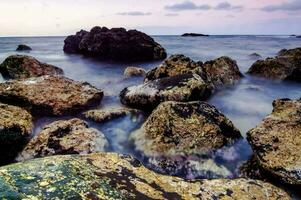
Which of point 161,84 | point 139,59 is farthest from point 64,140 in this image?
point 139,59

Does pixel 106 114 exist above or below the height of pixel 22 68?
below

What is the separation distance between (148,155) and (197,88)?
10.1 ft

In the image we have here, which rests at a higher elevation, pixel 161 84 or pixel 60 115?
pixel 161 84

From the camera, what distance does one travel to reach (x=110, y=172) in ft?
15.2

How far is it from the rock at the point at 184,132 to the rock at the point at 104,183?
1240 mm

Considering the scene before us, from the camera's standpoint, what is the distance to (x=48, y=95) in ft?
28.1

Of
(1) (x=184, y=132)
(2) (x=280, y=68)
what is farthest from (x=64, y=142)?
(2) (x=280, y=68)

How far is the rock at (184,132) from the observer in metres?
6.30

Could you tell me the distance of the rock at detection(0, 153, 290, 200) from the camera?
12.5 feet

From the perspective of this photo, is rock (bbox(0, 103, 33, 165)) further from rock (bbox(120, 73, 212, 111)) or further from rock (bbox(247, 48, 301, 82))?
rock (bbox(247, 48, 301, 82))

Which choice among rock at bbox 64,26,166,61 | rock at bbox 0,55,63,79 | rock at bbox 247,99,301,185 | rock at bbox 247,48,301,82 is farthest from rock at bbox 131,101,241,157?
rock at bbox 64,26,166,61

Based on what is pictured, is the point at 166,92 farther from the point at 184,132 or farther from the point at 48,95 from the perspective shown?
the point at 48,95

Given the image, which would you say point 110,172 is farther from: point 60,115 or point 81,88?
point 81,88

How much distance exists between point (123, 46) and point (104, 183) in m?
18.3
